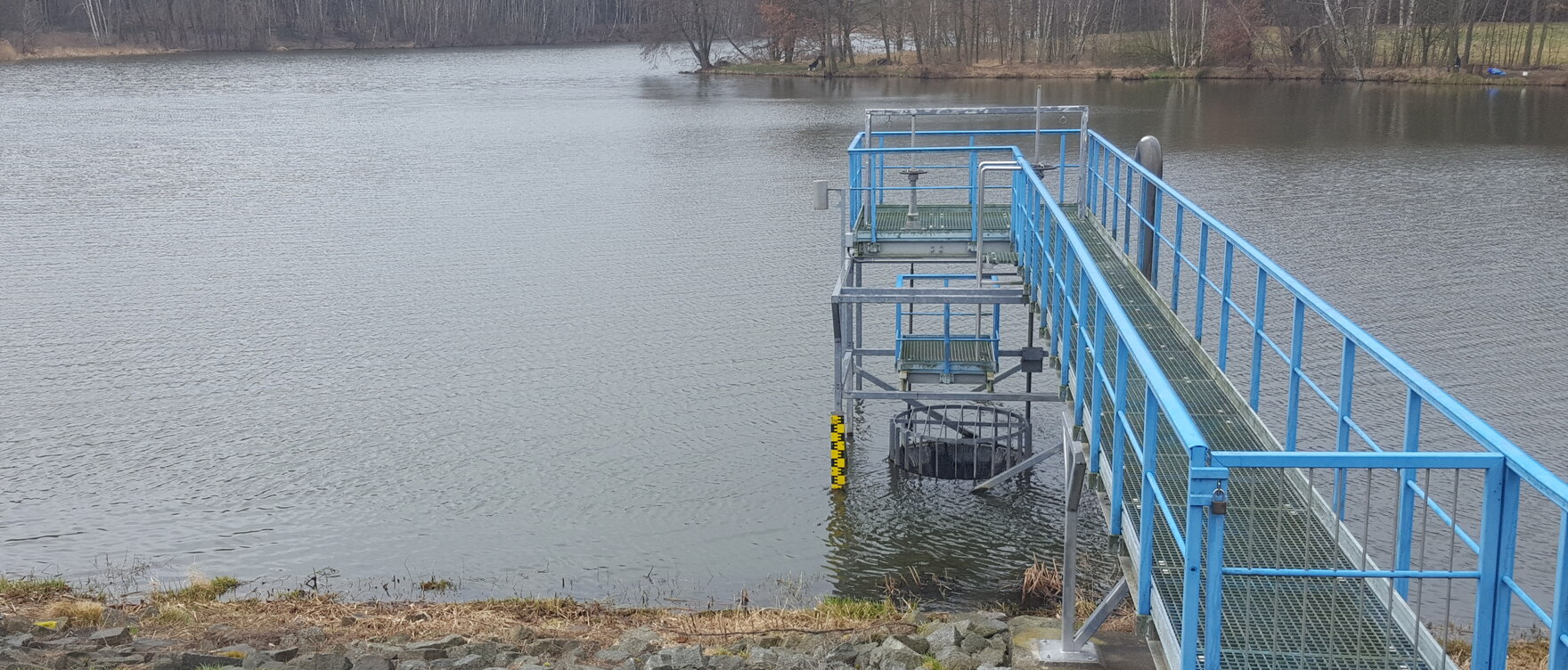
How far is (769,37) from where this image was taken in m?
79.4

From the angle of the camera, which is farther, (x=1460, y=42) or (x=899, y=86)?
(x=899, y=86)

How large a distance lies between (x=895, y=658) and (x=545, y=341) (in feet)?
38.4

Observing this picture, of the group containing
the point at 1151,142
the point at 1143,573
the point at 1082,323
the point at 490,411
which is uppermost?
the point at 1151,142

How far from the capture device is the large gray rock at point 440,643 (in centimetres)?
896

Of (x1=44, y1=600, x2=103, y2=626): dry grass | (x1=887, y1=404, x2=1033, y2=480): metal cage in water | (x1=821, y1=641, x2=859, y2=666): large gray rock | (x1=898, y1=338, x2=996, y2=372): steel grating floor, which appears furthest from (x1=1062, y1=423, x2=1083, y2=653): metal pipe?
(x1=44, y1=600, x2=103, y2=626): dry grass

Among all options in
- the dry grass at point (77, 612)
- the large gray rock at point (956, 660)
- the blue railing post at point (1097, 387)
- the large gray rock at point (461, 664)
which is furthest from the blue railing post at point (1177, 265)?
the dry grass at point (77, 612)

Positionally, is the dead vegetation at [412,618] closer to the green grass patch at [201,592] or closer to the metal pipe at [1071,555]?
the green grass patch at [201,592]

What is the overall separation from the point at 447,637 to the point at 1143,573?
16.8ft

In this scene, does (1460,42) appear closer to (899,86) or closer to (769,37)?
(899,86)

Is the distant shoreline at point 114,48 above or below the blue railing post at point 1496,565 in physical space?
above

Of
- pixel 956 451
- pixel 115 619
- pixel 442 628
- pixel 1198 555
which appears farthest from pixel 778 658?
pixel 956 451

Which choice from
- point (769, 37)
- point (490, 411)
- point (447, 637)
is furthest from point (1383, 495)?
point (769, 37)

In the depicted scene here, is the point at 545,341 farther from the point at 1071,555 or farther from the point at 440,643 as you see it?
the point at 1071,555

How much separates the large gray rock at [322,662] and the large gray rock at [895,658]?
3.24 m
